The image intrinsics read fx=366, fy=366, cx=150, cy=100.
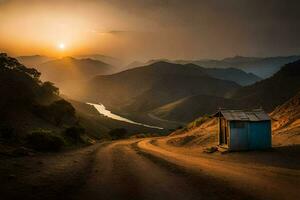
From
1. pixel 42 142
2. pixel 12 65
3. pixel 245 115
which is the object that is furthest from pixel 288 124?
pixel 12 65

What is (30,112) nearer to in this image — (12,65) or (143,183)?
(12,65)

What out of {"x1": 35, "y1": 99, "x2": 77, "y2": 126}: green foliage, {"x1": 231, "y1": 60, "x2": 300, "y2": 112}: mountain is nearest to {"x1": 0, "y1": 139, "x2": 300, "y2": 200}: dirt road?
{"x1": 35, "y1": 99, "x2": 77, "y2": 126}: green foliage

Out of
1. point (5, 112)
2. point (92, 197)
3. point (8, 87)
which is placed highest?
point (8, 87)

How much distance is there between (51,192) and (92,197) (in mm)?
1816

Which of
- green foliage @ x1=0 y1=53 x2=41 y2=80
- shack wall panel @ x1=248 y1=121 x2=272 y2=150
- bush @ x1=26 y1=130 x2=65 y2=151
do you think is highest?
green foliage @ x1=0 y1=53 x2=41 y2=80

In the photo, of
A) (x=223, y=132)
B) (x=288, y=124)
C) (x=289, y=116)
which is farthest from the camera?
→ (x=289, y=116)

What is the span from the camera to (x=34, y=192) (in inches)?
564

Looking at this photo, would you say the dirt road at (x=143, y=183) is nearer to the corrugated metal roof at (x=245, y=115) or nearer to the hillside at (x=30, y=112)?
the hillside at (x=30, y=112)

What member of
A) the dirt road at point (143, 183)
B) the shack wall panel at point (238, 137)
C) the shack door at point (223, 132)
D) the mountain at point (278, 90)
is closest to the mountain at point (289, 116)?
the shack door at point (223, 132)

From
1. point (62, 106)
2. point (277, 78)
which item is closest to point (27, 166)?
point (62, 106)

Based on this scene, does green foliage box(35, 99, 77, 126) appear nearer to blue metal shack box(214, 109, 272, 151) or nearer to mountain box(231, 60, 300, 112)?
blue metal shack box(214, 109, 272, 151)

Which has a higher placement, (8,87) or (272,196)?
(8,87)

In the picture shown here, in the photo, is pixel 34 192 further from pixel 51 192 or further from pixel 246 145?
pixel 246 145

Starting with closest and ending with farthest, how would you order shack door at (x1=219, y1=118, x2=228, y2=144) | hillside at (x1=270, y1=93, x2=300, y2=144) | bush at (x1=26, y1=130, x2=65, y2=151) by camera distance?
bush at (x1=26, y1=130, x2=65, y2=151) → shack door at (x1=219, y1=118, x2=228, y2=144) → hillside at (x1=270, y1=93, x2=300, y2=144)
